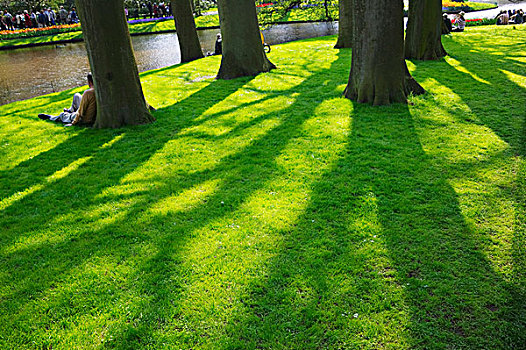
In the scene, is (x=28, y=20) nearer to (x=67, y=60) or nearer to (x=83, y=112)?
(x=67, y=60)

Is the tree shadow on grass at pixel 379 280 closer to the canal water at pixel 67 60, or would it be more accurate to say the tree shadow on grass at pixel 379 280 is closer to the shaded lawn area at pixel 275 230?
the shaded lawn area at pixel 275 230

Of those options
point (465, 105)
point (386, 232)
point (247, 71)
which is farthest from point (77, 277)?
point (247, 71)

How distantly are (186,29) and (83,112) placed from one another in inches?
361

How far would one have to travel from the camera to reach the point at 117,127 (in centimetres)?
839

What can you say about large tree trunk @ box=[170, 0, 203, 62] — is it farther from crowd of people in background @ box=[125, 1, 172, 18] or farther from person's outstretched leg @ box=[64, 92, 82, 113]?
crowd of people in background @ box=[125, 1, 172, 18]

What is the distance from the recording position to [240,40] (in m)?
12.0

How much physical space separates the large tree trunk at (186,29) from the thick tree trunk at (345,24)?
21.7 feet

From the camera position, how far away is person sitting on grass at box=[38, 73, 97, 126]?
8.55 meters

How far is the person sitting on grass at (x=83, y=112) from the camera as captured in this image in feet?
28.0

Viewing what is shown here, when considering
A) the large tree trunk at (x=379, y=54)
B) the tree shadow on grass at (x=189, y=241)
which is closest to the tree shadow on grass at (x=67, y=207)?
the tree shadow on grass at (x=189, y=241)

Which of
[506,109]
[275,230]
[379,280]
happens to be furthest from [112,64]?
[506,109]

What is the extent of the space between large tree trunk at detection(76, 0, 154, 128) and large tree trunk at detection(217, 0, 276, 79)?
4.48 m

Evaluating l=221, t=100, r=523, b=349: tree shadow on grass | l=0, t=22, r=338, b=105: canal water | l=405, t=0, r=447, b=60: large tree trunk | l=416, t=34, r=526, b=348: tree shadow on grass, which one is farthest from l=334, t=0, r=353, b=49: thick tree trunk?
l=221, t=100, r=523, b=349: tree shadow on grass

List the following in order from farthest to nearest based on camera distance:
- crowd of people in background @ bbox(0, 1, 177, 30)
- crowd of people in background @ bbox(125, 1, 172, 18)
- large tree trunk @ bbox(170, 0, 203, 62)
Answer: crowd of people in background @ bbox(125, 1, 172, 18) < crowd of people in background @ bbox(0, 1, 177, 30) < large tree trunk @ bbox(170, 0, 203, 62)
